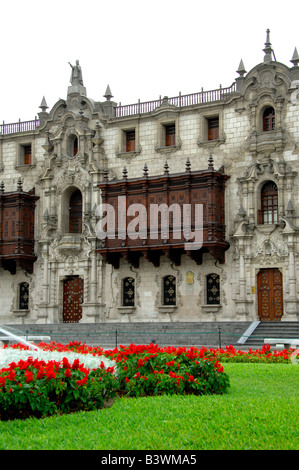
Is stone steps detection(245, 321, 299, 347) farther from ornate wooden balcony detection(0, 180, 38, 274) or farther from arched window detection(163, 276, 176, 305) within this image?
ornate wooden balcony detection(0, 180, 38, 274)

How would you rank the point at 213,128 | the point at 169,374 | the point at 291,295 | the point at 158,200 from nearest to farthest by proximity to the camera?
the point at 169,374, the point at 291,295, the point at 158,200, the point at 213,128

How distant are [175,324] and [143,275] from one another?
15.6ft

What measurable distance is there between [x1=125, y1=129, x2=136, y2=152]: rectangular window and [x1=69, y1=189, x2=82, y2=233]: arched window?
4.28 meters

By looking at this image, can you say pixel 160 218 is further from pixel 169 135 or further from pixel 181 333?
pixel 181 333

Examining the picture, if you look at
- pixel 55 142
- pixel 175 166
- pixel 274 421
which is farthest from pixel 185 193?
pixel 274 421

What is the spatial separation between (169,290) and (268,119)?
10621 millimetres

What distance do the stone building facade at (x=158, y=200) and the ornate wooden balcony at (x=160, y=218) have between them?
8 centimetres

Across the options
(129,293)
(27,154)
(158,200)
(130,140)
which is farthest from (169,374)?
(27,154)

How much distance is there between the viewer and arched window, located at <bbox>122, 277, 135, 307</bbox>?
35353mm

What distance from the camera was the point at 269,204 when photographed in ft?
107

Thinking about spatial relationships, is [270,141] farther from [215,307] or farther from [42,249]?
[42,249]

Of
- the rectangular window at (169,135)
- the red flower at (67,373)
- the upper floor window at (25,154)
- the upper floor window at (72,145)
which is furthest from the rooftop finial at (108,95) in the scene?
the red flower at (67,373)

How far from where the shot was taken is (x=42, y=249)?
37.6 m

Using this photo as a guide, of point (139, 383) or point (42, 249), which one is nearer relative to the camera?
point (139, 383)
